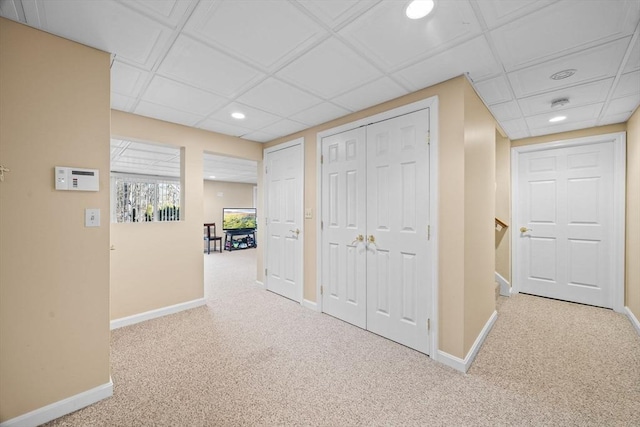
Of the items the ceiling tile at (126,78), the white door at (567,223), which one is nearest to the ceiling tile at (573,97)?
the white door at (567,223)

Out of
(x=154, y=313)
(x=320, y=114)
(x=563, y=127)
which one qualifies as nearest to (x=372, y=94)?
(x=320, y=114)

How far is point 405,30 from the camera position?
63.7 inches

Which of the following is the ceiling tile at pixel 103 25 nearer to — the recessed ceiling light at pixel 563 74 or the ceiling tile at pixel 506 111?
the recessed ceiling light at pixel 563 74

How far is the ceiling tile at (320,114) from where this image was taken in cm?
284

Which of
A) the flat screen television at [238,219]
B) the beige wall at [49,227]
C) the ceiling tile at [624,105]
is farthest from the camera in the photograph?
the flat screen television at [238,219]

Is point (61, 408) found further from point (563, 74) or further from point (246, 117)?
point (563, 74)

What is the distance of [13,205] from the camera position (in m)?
1.57

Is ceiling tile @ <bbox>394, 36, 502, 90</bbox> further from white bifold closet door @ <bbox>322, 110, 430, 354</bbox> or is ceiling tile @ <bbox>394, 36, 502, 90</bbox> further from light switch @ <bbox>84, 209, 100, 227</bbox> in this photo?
light switch @ <bbox>84, 209, 100, 227</bbox>

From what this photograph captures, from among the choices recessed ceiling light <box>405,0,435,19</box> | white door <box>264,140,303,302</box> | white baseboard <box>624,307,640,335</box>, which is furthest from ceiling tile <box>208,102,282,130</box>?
white baseboard <box>624,307,640,335</box>

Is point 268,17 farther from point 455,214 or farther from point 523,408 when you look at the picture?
point 523,408

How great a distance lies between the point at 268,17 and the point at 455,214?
196 cm

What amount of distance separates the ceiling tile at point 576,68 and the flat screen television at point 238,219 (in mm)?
8671

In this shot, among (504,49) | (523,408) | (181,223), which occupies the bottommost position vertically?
(523,408)

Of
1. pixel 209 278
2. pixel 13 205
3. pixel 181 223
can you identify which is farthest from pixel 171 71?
pixel 209 278
